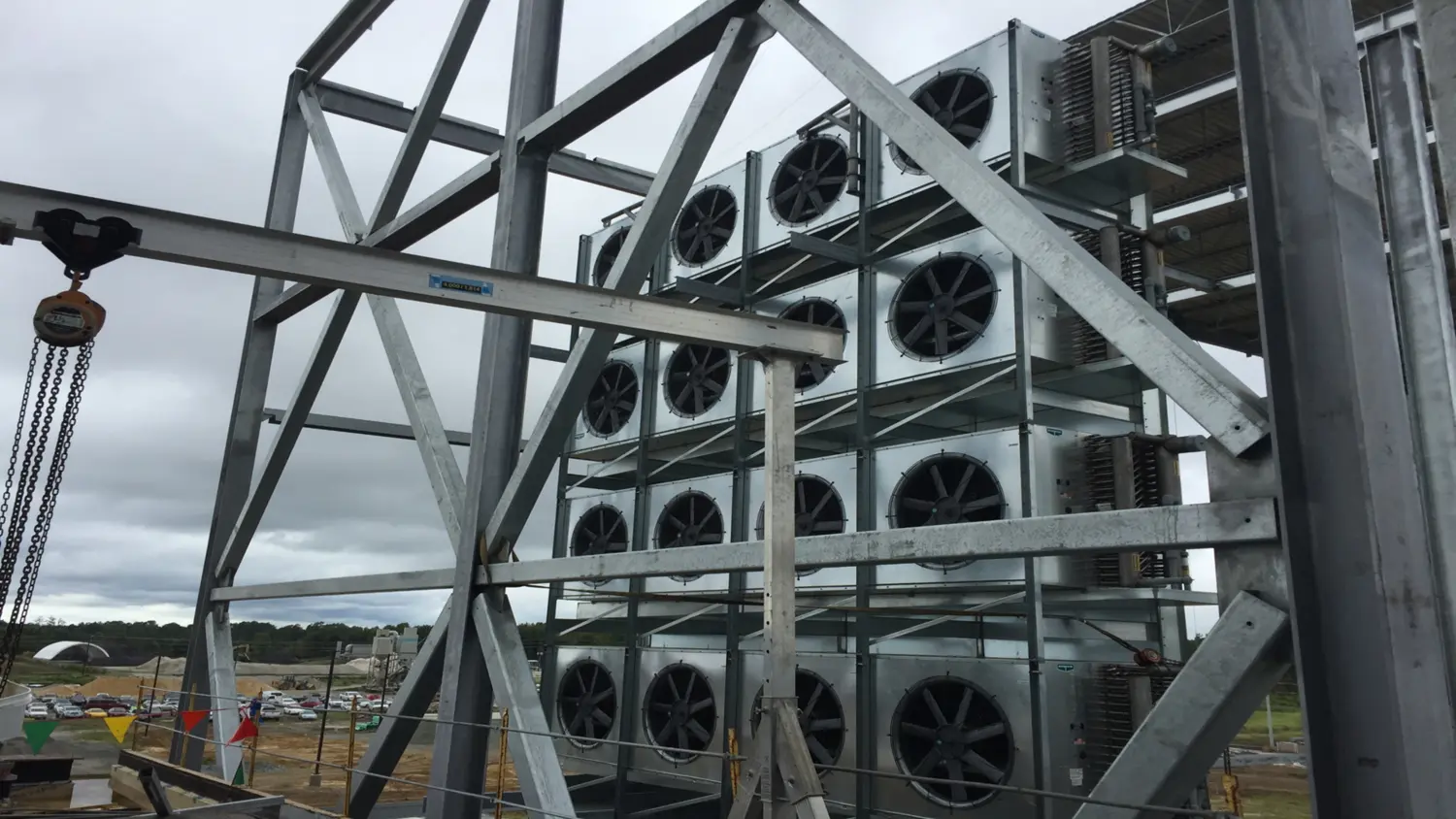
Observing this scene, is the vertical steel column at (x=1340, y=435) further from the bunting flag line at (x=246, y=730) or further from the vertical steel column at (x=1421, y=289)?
the bunting flag line at (x=246, y=730)

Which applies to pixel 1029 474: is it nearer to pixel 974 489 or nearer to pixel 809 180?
pixel 974 489

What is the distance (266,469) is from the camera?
10.1 metres

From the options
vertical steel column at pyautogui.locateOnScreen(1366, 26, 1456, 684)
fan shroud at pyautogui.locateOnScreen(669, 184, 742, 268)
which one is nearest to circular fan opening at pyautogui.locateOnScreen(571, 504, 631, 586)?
fan shroud at pyautogui.locateOnScreen(669, 184, 742, 268)

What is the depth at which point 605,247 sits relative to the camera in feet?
42.0

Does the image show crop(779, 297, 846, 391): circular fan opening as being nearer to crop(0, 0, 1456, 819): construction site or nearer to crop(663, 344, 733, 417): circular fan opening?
crop(0, 0, 1456, 819): construction site

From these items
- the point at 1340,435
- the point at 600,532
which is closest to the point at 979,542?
the point at 1340,435

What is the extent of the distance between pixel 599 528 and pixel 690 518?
5.86ft

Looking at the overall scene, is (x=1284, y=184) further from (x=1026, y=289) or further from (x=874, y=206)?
(x=874, y=206)

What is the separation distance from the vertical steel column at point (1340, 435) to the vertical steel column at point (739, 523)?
6209 millimetres

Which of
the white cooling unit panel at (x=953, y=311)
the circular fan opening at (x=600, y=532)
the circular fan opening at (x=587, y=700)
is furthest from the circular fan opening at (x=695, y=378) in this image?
the circular fan opening at (x=587, y=700)

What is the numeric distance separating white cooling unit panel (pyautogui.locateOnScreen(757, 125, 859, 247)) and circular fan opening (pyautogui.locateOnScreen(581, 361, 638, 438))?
264 centimetres

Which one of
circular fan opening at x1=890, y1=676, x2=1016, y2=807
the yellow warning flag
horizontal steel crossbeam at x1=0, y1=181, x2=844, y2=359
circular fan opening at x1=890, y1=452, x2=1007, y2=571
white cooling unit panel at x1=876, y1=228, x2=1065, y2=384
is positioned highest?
white cooling unit panel at x1=876, y1=228, x2=1065, y2=384

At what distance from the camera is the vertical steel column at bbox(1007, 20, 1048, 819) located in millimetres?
6785

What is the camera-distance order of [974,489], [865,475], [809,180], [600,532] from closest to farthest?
[974,489], [865,475], [809,180], [600,532]
